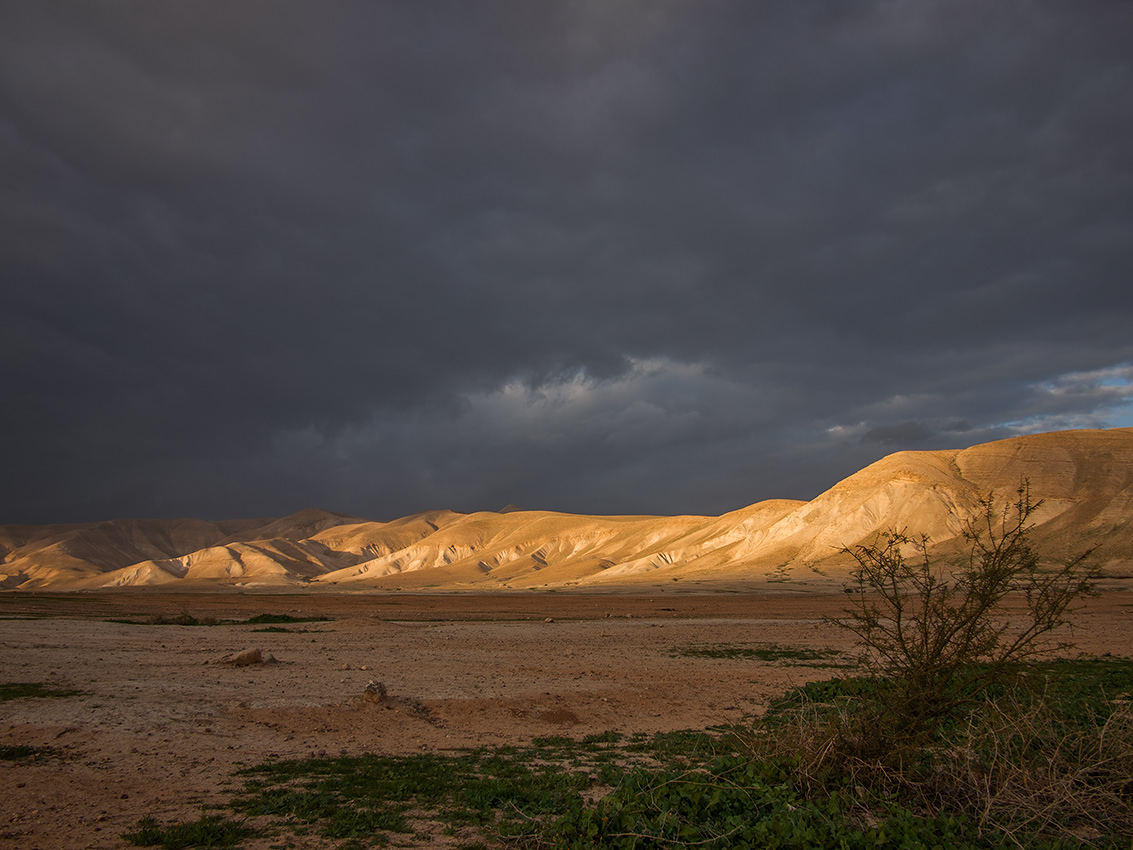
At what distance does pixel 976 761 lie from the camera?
7.00 meters

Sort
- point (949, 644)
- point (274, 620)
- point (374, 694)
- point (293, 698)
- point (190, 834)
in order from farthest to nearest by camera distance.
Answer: point (274, 620) → point (293, 698) → point (374, 694) → point (949, 644) → point (190, 834)

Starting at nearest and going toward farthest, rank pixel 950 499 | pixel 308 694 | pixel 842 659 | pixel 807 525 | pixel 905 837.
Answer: pixel 905 837 < pixel 308 694 < pixel 842 659 < pixel 950 499 < pixel 807 525

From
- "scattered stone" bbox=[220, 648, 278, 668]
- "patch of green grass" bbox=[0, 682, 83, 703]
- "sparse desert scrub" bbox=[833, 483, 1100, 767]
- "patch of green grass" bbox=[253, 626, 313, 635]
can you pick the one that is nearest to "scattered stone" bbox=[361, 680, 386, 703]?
"patch of green grass" bbox=[0, 682, 83, 703]

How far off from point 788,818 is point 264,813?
625 cm

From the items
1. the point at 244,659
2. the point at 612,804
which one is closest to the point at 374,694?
the point at 244,659

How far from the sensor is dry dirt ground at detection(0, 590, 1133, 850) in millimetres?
8383

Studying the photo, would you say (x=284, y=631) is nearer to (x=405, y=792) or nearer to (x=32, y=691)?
(x=32, y=691)

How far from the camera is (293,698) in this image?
1477 centimetres

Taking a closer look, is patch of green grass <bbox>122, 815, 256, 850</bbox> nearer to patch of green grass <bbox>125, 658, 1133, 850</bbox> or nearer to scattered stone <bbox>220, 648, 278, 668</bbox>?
patch of green grass <bbox>125, 658, 1133, 850</bbox>

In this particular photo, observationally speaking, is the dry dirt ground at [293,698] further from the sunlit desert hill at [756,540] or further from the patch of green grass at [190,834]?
the sunlit desert hill at [756,540]

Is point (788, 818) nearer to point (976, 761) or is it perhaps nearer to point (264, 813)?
point (976, 761)

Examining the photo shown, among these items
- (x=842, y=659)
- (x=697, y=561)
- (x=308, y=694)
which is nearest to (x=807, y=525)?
(x=697, y=561)

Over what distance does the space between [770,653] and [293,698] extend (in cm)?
1761

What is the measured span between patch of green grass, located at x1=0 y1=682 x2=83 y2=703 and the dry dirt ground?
37cm
